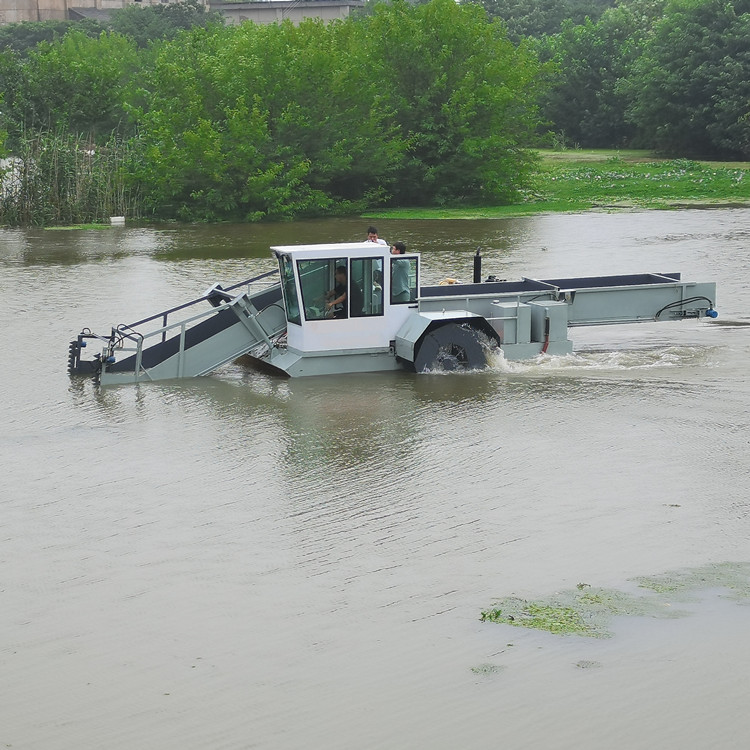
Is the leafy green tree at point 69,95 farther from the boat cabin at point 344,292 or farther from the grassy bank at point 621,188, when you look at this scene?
the boat cabin at point 344,292

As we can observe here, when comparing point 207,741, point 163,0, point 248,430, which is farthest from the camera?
point 163,0

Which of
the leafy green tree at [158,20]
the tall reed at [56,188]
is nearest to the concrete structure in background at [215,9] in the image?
the leafy green tree at [158,20]

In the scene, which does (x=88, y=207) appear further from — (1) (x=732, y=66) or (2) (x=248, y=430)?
(1) (x=732, y=66)

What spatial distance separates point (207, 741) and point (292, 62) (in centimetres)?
4124

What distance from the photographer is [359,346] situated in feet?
62.8

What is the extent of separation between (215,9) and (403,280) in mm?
126332

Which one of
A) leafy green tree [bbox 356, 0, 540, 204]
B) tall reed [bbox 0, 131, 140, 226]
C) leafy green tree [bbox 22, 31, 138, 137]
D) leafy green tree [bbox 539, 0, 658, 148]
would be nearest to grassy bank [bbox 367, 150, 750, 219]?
leafy green tree [bbox 356, 0, 540, 204]

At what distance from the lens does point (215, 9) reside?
13812 cm

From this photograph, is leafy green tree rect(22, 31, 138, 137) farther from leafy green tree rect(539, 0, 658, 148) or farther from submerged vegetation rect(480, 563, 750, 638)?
submerged vegetation rect(480, 563, 750, 638)

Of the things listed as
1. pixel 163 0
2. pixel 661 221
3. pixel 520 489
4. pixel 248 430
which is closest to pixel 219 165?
pixel 661 221

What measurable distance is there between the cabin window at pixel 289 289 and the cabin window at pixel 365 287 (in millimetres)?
812

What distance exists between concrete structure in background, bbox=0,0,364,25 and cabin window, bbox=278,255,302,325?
384 ft

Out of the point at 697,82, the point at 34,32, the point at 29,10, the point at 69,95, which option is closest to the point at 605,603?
the point at 69,95

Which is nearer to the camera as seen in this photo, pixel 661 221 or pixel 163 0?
pixel 661 221
